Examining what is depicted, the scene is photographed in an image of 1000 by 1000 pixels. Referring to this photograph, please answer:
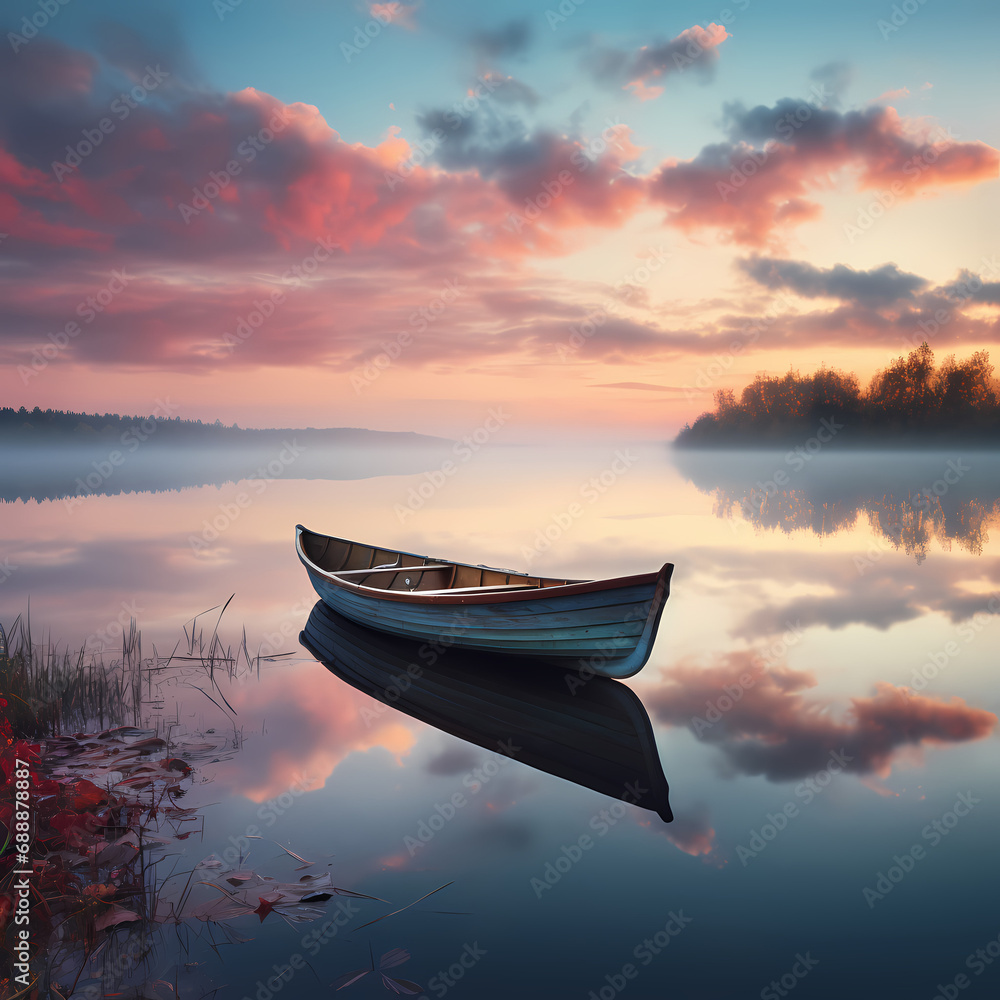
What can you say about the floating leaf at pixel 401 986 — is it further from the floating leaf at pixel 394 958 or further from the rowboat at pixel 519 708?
the rowboat at pixel 519 708

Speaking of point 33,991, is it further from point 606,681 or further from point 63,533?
point 63,533

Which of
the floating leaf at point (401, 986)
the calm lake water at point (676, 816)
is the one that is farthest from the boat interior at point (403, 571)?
the floating leaf at point (401, 986)

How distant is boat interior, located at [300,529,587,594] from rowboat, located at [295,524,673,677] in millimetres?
35

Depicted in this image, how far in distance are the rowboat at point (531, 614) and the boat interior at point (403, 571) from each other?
0.04 metres

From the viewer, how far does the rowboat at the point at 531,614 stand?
895 cm

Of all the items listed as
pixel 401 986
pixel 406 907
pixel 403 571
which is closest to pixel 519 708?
pixel 406 907

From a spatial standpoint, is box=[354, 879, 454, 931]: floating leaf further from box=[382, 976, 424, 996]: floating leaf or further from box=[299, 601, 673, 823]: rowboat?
box=[299, 601, 673, 823]: rowboat

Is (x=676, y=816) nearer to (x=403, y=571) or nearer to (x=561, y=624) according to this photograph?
(x=561, y=624)

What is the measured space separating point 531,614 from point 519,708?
1354 mm

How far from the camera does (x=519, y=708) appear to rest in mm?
9789

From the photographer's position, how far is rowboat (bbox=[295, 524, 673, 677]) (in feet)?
29.4

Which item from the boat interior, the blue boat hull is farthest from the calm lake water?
the boat interior

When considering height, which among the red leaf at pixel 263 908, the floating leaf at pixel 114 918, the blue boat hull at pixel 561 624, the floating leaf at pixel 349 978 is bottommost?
the floating leaf at pixel 349 978

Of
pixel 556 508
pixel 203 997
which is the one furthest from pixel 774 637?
pixel 556 508
